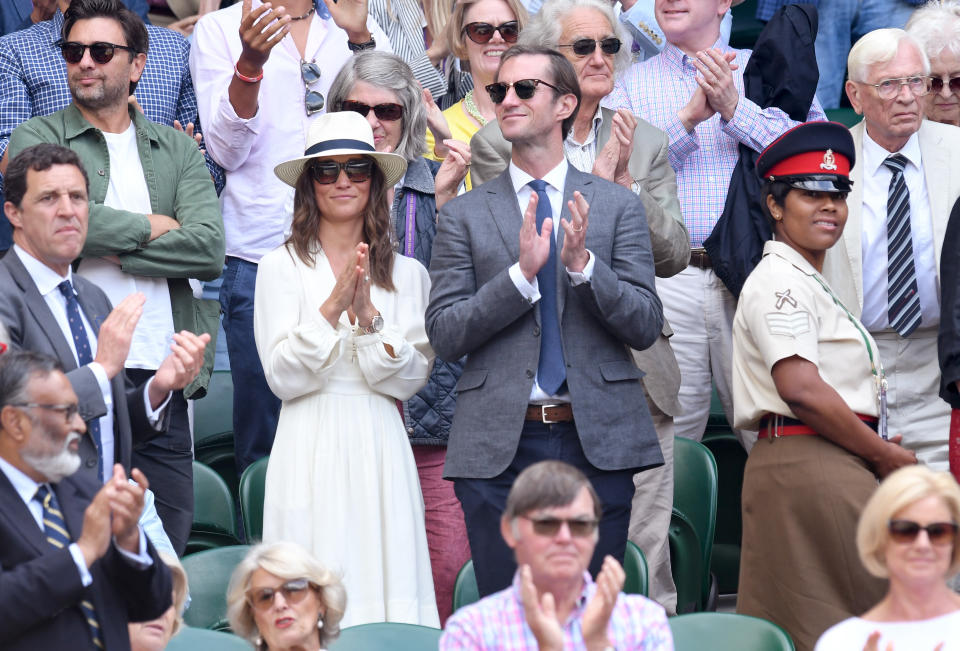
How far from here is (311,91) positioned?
6.44 metres

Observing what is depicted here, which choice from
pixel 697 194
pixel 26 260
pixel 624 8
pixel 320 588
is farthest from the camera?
pixel 624 8

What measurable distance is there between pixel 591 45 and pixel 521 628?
9.37 ft

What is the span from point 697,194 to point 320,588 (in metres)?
2.70

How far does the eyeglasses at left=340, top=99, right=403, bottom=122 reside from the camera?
5.73m

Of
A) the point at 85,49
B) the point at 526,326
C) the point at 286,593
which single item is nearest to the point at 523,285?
the point at 526,326

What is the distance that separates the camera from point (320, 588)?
14.0 ft

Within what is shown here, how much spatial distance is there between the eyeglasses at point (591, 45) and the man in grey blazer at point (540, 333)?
3.34 ft

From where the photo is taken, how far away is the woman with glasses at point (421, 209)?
17.7 ft

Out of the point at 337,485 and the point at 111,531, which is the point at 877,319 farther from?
the point at 111,531

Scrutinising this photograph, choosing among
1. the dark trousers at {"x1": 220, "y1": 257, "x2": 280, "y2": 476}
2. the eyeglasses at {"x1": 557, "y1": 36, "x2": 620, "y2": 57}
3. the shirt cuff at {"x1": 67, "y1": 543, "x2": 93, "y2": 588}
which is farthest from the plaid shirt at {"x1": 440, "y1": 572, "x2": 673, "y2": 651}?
the eyeglasses at {"x1": 557, "y1": 36, "x2": 620, "y2": 57}

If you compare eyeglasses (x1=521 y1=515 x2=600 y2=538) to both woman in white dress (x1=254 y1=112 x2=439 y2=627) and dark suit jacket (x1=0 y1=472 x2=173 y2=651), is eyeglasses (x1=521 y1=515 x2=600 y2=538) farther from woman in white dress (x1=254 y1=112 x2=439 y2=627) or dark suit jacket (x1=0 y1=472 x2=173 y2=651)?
woman in white dress (x1=254 y1=112 x2=439 y2=627)

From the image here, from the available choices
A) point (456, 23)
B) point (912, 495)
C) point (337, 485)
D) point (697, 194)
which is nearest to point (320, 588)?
point (337, 485)

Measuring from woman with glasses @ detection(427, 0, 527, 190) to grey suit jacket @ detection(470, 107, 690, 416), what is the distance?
0.61m

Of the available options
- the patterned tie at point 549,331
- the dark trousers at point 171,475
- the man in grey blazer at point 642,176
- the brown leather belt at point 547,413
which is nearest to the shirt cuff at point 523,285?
the patterned tie at point 549,331
